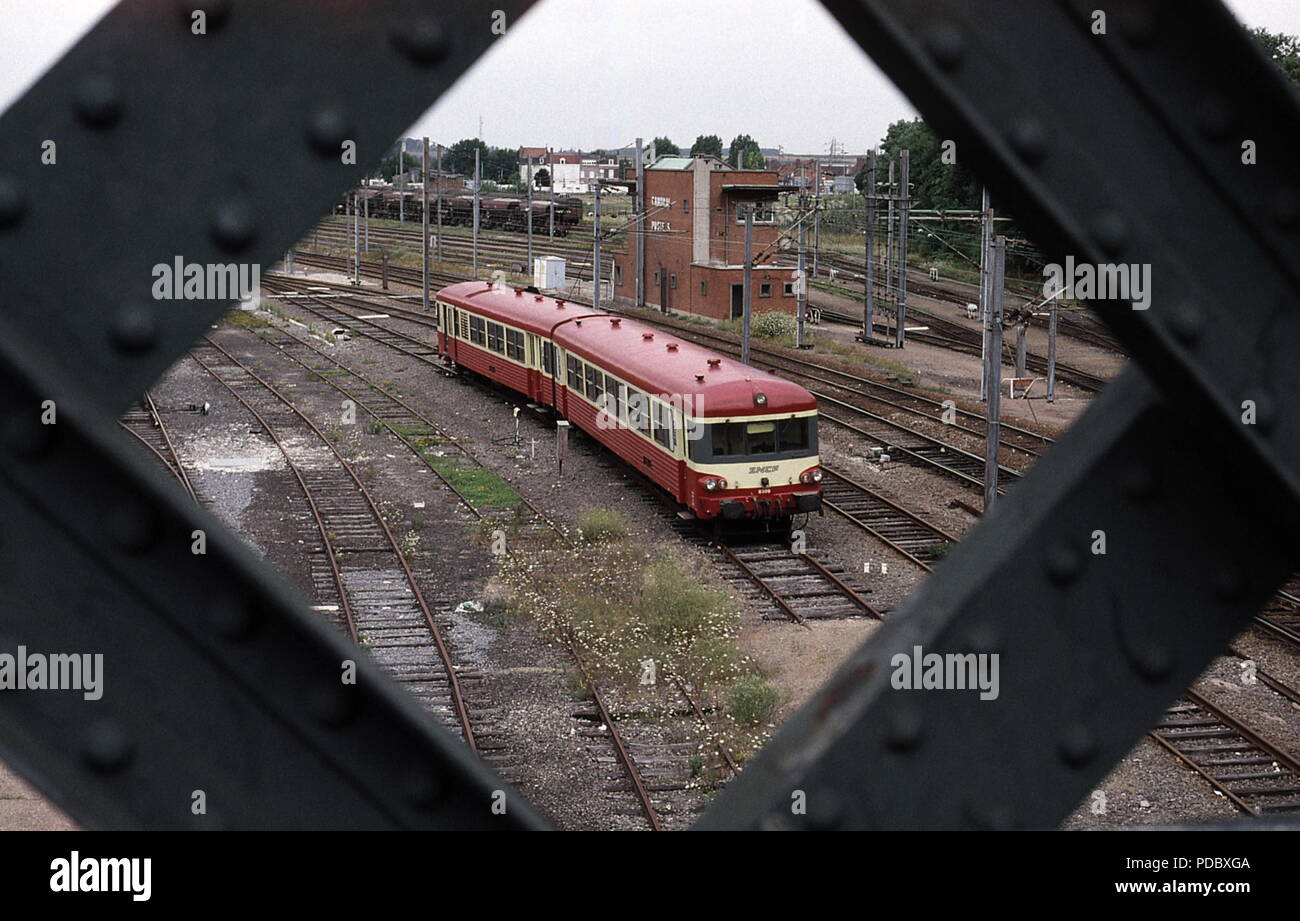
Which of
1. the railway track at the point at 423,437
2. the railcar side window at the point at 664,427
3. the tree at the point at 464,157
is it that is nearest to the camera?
the railway track at the point at 423,437

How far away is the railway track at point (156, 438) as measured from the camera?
2159cm

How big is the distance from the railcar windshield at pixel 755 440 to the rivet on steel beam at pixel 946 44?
16.8 meters

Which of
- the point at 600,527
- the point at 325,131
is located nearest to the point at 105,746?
the point at 325,131

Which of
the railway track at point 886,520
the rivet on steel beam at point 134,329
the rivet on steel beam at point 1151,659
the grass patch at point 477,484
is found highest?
the rivet on steel beam at point 134,329

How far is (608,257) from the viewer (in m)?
52.7

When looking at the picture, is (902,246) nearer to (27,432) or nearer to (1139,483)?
(1139,483)

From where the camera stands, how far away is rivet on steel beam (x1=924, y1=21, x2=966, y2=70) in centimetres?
121

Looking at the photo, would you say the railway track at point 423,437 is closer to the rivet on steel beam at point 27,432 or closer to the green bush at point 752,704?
the green bush at point 752,704

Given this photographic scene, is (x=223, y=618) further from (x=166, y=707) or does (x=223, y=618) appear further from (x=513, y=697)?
(x=513, y=697)

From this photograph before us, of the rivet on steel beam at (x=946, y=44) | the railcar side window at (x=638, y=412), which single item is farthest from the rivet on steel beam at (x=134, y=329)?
the railcar side window at (x=638, y=412)

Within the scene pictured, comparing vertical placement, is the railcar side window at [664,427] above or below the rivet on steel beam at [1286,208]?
below

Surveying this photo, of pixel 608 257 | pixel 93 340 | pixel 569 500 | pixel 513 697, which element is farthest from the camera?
pixel 608 257
